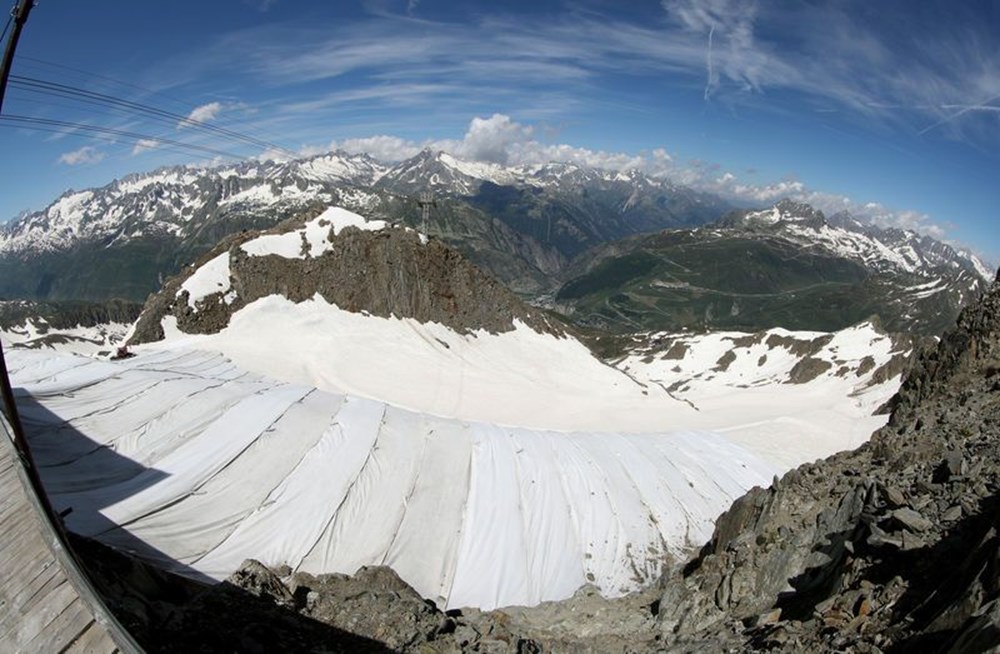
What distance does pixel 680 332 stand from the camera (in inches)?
5994

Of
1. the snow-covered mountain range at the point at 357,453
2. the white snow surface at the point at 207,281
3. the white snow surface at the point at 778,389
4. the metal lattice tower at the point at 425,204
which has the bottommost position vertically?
the white snow surface at the point at 778,389

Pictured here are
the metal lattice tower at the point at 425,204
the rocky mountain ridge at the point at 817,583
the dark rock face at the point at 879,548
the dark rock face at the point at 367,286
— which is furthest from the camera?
the metal lattice tower at the point at 425,204

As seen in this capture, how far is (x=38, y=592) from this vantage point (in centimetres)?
586

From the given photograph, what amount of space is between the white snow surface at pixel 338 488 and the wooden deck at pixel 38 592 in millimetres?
11532

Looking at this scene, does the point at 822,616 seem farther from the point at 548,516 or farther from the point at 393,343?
the point at 393,343

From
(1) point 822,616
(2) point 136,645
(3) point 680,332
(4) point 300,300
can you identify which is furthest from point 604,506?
(3) point 680,332

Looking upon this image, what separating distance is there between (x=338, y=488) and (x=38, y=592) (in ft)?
59.0

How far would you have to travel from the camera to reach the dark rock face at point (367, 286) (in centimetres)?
5412

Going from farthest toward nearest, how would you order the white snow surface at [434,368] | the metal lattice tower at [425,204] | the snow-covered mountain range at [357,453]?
the metal lattice tower at [425,204], the white snow surface at [434,368], the snow-covered mountain range at [357,453]

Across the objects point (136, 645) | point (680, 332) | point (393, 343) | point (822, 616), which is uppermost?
point (136, 645)

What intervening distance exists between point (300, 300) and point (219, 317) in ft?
25.8

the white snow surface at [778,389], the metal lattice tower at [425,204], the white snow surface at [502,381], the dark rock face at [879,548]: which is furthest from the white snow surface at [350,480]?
the metal lattice tower at [425,204]

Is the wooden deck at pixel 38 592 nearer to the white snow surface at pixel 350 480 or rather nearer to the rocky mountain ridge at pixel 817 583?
the rocky mountain ridge at pixel 817 583

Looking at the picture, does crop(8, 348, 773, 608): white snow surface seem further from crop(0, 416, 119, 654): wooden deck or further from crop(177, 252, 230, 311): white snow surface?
crop(177, 252, 230, 311): white snow surface
